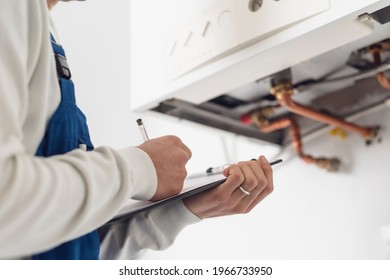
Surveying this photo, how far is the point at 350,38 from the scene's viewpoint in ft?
2.60

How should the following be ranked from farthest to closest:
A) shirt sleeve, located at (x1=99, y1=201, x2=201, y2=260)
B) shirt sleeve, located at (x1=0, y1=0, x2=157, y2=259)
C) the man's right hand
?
shirt sleeve, located at (x1=99, y1=201, x2=201, y2=260)
the man's right hand
shirt sleeve, located at (x1=0, y1=0, x2=157, y2=259)

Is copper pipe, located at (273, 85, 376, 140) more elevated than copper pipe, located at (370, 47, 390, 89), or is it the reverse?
copper pipe, located at (370, 47, 390, 89)

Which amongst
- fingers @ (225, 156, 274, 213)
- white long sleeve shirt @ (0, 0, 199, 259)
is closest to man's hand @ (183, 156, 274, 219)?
fingers @ (225, 156, 274, 213)

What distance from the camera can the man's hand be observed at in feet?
1.93

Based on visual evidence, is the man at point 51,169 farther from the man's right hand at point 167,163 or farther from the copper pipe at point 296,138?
the copper pipe at point 296,138

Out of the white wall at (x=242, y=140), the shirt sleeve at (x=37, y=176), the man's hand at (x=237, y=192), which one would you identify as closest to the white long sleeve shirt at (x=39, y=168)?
the shirt sleeve at (x=37, y=176)

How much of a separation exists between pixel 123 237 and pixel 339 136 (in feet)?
2.26

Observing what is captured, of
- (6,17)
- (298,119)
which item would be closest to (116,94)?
(298,119)

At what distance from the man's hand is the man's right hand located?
69 millimetres

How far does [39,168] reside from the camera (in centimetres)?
40

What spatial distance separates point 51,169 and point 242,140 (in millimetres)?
891

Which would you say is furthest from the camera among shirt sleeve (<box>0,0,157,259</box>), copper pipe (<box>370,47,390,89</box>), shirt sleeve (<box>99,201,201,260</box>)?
copper pipe (<box>370,47,390,89</box>)

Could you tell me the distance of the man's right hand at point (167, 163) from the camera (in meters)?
0.52

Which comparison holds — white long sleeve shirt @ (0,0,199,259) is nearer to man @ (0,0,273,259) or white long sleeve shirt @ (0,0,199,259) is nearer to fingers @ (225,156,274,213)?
man @ (0,0,273,259)
